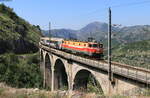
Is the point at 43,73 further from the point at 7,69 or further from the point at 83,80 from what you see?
the point at 83,80

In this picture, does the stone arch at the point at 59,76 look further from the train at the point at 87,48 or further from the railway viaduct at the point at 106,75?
the railway viaduct at the point at 106,75

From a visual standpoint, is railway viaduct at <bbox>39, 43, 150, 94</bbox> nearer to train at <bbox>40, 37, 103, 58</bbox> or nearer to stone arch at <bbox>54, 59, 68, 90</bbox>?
train at <bbox>40, 37, 103, 58</bbox>

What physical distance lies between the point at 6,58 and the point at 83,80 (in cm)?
3365

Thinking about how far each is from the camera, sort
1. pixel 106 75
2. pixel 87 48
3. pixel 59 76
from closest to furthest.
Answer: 1. pixel 106 75
2. pixel 87 48
3. pixel 59 76

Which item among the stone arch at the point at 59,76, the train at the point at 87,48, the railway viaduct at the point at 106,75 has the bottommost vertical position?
the stone arch at the point at 59,76

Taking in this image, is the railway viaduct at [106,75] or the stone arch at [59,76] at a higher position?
the railway viaduct at [106,75]

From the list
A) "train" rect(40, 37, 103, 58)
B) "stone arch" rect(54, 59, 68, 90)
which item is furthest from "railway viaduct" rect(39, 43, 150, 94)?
"stone arch" rect(54, 59, 68, 90)

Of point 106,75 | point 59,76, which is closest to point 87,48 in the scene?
point 106,75

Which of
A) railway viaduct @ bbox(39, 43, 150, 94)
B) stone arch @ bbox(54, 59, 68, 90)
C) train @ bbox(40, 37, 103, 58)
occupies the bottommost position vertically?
stone arch @ bbox(54, 59, 68, 90)

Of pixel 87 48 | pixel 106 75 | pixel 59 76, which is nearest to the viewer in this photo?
pixel 106 75

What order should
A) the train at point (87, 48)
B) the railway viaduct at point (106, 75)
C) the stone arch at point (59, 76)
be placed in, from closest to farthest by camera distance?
the railway viaduct at point (106, 75) → the train at point (87, 48) → the stone arch at point (59, 76)

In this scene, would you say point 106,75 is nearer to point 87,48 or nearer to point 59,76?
point 87,48

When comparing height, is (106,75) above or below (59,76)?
above

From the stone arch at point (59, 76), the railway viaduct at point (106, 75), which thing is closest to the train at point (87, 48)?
the railway viaduct at point (106, 75)
